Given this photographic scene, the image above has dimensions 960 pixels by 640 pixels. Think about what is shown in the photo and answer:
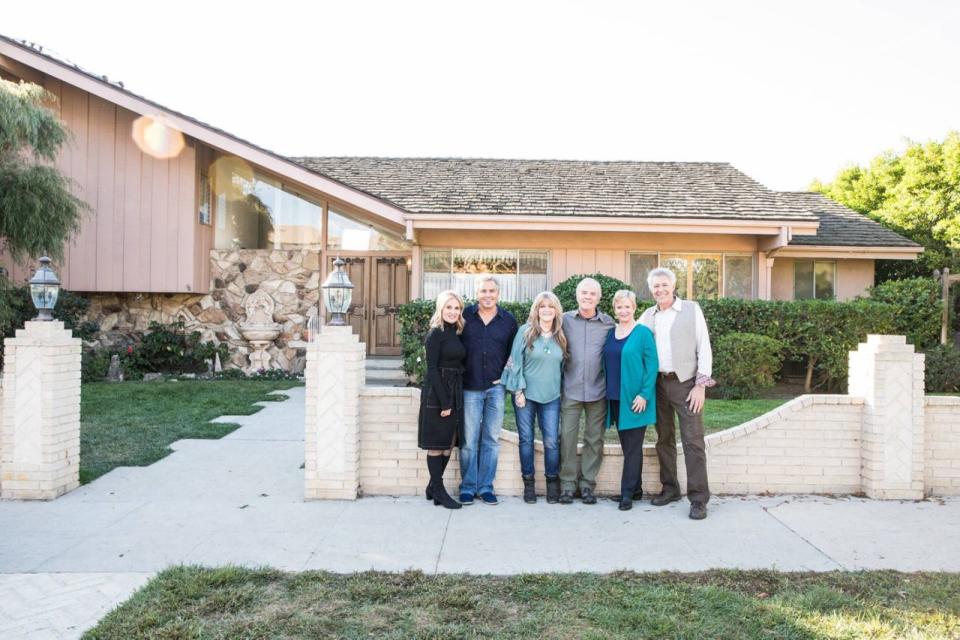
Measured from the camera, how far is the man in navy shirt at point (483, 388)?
17.5 ft

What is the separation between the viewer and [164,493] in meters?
5.64

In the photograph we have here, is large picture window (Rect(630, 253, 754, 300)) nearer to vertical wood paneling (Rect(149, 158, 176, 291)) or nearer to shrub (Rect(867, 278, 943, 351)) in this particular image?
shrub (Rect(867, 278, 943, 351))

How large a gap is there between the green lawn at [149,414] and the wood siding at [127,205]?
7.24ft

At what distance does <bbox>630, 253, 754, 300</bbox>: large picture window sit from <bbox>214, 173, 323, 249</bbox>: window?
6.52 m

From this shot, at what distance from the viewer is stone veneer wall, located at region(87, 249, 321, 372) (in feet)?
44.0

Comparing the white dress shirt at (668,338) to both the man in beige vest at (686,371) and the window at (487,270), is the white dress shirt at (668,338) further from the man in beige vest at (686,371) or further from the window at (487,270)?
the window at (487,270)

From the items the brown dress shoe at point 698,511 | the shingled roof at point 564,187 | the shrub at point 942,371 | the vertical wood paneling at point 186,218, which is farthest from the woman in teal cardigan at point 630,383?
the vertical wood paneling at point 186,218

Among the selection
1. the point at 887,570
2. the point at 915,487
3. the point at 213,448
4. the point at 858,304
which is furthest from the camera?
the point at 858,304

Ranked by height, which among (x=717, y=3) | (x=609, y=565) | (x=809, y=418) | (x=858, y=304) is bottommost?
(x=609, y=565)

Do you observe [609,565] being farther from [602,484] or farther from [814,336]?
[814,336]

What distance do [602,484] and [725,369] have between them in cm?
564

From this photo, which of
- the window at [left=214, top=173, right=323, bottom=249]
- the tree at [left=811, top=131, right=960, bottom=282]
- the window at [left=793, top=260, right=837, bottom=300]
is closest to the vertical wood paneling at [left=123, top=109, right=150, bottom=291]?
the window at [left=214, top=173, right=323, bottom=249]

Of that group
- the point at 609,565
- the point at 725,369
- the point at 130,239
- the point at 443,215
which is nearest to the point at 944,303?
the point at 725,369

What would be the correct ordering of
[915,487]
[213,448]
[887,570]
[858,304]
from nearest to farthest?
[887,570] < [915,487] < [213,448] < [858,304]
